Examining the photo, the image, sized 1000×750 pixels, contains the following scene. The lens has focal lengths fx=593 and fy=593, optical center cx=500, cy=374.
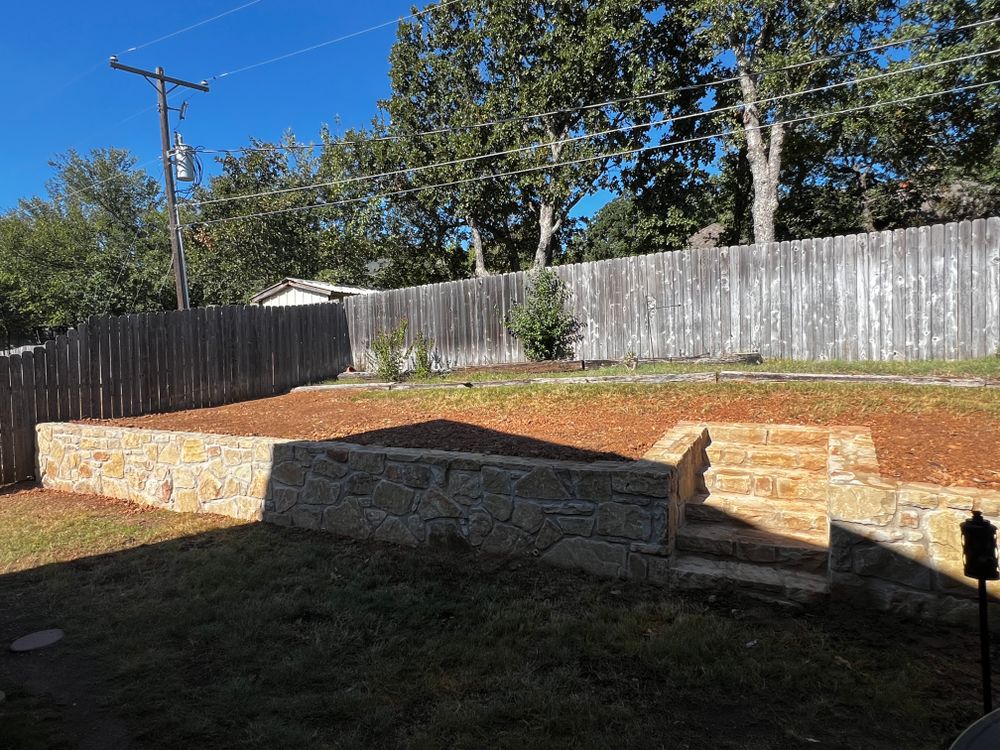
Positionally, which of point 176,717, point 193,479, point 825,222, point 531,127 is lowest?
point 176,717

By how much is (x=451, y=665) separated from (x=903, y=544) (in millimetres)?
2307

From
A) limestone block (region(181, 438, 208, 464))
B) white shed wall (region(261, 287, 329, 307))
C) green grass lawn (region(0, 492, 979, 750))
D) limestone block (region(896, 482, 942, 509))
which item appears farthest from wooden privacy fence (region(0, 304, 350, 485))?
limestone block (region(896, 482, 942, 509))

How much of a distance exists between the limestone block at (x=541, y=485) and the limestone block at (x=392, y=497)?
863mm

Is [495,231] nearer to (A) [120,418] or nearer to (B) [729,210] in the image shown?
(B) [729,210]

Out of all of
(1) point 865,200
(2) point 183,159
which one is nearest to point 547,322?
(2) point 183,159

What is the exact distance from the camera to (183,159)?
14.7m

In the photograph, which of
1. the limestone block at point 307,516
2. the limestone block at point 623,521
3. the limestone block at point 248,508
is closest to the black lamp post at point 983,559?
the limestone block at point 623,521

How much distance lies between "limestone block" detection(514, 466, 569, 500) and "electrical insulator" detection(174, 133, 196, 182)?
14.7m

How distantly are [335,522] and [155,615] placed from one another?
4.54 ft

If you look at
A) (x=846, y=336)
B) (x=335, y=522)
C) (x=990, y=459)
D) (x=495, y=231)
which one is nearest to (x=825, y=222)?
(x=495, y=231)

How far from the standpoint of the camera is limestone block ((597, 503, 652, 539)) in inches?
136

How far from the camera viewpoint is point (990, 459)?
4.06 m

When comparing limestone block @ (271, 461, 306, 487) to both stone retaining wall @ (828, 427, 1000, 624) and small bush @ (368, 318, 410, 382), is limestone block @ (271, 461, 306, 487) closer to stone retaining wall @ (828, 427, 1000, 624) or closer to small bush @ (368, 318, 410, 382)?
stone retaining wall @ (828, 427, 1000, 624)

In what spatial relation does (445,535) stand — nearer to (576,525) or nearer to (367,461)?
(367,461)
